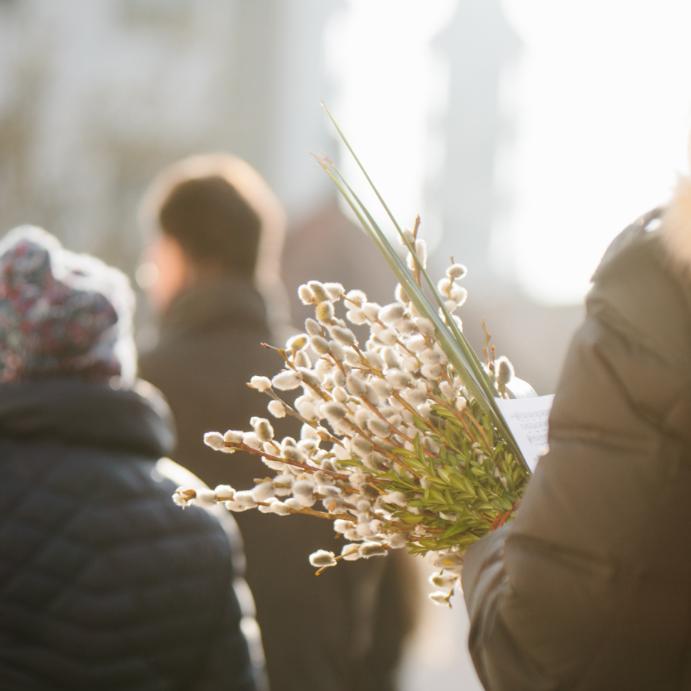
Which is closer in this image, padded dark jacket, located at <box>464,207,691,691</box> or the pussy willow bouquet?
padded dark jacket, located at <box>464,207,691,691</box>

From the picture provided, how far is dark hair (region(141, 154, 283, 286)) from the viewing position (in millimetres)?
3973

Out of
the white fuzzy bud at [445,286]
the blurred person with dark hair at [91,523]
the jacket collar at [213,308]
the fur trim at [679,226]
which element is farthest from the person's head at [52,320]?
the fur trim at [679,226]

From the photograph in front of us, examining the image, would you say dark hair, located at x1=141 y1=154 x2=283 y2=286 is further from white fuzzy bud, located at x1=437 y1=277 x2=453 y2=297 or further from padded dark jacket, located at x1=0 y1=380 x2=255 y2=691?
white fuzzy bud, located at x1=437 y1=277 x2=453 y2=297

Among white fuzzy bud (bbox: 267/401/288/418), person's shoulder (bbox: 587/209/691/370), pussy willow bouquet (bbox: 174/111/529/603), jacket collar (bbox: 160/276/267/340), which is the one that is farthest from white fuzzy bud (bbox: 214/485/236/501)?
jacket collar (bbox: 160/276/267/340)

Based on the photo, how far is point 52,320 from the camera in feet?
8.61

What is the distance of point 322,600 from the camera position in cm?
366

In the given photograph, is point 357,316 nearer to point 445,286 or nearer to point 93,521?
point 445,286

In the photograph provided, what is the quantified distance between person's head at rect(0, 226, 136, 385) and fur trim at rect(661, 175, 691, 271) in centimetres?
138

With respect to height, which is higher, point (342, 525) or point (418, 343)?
point (418, 343)

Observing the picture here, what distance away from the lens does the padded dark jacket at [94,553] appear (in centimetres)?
248

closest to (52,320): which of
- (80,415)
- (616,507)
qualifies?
(80,415)

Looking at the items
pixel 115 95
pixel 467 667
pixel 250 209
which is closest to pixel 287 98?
pixel 115 95

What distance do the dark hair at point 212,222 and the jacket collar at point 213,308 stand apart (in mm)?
101

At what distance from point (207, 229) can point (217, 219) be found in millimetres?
47
